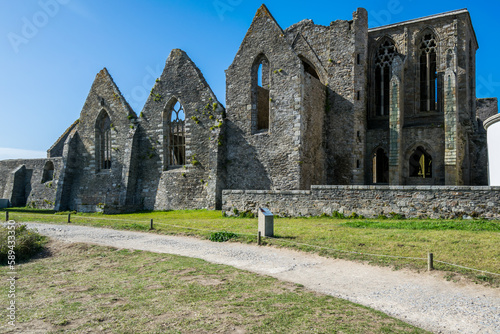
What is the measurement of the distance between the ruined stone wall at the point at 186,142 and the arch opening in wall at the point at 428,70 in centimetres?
1268

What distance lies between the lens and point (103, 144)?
86.0 feet

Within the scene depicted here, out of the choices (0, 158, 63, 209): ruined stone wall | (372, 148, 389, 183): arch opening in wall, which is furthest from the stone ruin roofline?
(0, 158, 63, 209): ruined stone wall

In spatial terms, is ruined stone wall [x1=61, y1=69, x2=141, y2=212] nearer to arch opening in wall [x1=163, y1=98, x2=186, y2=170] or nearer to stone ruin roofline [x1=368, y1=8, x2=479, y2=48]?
arch opening in wall [x1=163, y1=98, x2=186, y2=170]

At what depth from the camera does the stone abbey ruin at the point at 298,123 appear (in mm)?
19453

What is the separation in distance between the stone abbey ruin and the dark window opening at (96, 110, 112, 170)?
0.27 m

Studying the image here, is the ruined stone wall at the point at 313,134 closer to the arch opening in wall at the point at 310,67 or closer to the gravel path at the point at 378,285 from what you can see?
the arch opening in wall at the point at 310,67

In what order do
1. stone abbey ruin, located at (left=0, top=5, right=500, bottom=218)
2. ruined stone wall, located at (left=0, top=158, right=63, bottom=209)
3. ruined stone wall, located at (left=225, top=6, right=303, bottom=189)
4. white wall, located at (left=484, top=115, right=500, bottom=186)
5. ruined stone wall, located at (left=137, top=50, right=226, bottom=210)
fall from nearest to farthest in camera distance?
white wall, located at (left=484, top=115, right=500, bottom=186)
ruined stone wall, located at (left=225, top=6, right=303, bottom=189)
stone abbey ruin, located at (left=0, top=5, right=500, bottom=218)
ruined stone wall, located at (left=137, top=50, right=226, bottom=210)
ruined stone wall, located at (left=0, top=158, right=63, bottom=209)

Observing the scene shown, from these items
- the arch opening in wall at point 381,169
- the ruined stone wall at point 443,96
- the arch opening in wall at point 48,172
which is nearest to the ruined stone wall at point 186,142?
the ruined stone wall at point 443,96

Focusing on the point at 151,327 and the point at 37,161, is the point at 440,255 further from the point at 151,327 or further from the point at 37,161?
the point at 37,161

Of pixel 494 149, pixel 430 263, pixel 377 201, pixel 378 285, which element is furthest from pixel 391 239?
pixel 494 149

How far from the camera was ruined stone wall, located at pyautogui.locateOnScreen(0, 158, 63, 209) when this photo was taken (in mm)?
29141

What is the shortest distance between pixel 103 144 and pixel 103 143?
0.24 feet

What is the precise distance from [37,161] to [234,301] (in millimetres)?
31342

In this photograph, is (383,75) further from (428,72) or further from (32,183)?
(32,183)
